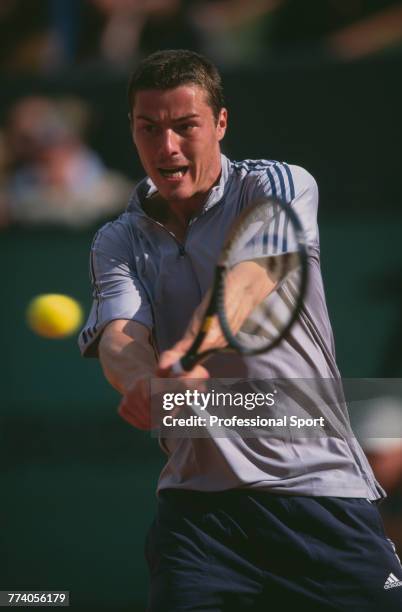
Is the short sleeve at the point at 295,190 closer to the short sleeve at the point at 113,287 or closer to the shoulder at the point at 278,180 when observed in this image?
the shoulder at the point at 278,180

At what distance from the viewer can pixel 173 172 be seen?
2996 millimetres

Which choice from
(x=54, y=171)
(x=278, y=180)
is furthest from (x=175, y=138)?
(x=54, y=171)

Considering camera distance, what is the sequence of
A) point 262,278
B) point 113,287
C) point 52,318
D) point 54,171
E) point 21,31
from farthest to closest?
point 21,31
point 54,171
point 52,318
point 113,287
point 262,278

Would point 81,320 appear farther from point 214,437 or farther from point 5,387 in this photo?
point 214,437

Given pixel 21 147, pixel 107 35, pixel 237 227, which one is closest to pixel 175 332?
pixel 237 227

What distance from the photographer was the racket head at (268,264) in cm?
262

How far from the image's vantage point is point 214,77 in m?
3.10

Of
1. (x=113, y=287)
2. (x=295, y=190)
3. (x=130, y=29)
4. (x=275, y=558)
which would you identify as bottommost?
(x=275, y=558)

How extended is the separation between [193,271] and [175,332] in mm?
171

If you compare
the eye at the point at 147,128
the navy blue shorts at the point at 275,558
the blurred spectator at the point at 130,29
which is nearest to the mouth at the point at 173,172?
the eye at the point at 147,128

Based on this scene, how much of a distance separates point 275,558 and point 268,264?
74 centimetres

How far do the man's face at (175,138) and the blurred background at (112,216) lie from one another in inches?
81.5

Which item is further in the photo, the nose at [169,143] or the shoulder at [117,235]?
the shoulder at [117,235]

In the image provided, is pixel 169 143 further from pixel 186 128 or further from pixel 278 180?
pixel 278 180
